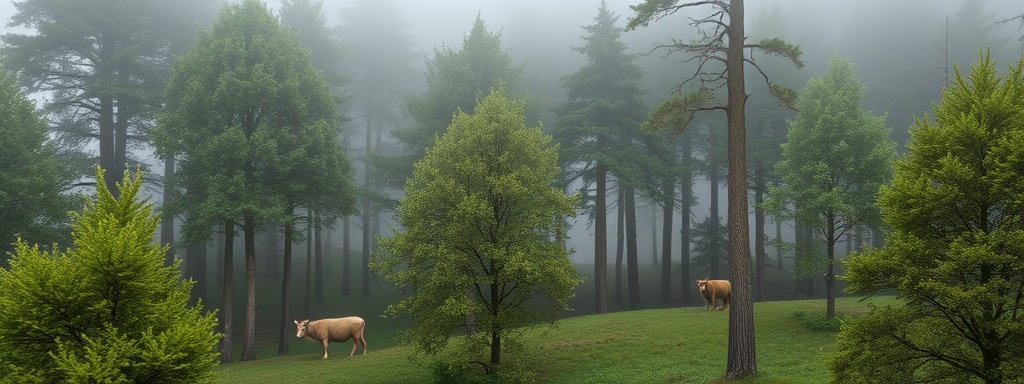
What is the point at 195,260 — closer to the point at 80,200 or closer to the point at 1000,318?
the point at 80,200

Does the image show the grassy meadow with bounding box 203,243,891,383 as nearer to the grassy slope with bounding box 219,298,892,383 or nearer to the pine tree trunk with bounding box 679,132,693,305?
the grassy slope with bounding box 219,298,892,383

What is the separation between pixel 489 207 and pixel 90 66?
992 inches

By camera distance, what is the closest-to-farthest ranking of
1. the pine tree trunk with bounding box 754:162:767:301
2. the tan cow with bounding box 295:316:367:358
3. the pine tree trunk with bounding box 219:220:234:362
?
the pine tree trunk with bounding box 219:220:234:362 < the tan cow with bounding box 295:316:367:358 < the pine tree trunk with bounding box 754:162:767:301

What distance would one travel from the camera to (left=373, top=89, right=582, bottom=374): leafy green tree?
1716cm

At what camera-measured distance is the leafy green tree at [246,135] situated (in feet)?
74.1

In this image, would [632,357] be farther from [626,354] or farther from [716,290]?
[716,290]

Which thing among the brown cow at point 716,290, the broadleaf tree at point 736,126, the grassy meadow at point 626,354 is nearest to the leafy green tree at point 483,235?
the grassy meadow at point 626,354

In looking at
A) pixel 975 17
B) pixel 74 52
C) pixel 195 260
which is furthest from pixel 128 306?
pixel 975 17

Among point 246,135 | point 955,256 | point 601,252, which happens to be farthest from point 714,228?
point 955,256

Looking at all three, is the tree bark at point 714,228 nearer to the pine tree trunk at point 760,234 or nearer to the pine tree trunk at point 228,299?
the pine tree trunk at point 760,234

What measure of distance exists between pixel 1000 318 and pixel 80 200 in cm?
2816

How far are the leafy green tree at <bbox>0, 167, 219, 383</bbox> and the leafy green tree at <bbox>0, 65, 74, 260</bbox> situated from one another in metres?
14.3

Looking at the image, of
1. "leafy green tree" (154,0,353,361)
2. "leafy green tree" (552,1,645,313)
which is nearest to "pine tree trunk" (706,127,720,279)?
"leafy green tree" (552,1,645,313)

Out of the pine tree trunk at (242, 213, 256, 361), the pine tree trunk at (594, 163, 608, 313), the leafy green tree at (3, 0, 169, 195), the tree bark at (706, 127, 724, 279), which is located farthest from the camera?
the tree bark at (706, 127, 724, 279)
